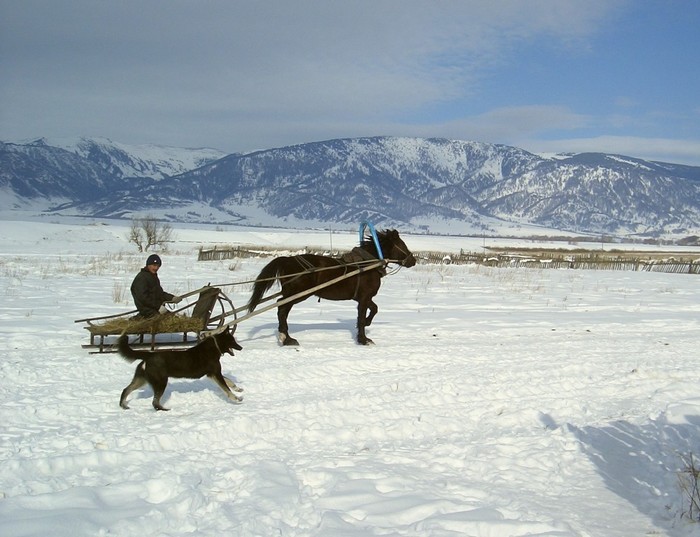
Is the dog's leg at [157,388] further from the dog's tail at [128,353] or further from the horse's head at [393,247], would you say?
the horse's head at [393,247]

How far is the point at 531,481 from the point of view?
5.95m

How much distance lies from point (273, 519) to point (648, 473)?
153 inches

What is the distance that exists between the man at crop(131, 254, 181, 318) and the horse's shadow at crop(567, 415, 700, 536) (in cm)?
618

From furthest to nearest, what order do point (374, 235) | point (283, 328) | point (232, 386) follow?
point (374, 235) < point (283, 328) < point (232, 386)

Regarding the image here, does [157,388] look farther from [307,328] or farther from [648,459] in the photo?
[307,328]

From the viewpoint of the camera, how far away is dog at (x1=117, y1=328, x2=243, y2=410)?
7125 millimetres

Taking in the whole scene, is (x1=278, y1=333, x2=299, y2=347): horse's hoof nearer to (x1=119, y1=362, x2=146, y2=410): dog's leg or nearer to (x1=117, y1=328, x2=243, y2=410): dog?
(x1=117, y1=328, x2=243, y2=410): dog

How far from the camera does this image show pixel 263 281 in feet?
36.8

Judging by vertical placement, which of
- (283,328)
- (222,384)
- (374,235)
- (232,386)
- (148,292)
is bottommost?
(232,386)

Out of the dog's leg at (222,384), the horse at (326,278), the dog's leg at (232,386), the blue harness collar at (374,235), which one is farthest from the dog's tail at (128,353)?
the blue harness collar at (374,235)

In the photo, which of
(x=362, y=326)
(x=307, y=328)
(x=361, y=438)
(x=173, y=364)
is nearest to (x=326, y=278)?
(x=362, y=326)

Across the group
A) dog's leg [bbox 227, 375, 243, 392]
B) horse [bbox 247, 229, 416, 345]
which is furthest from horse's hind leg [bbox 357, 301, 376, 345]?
dog's leg [bbox 227, 375, 243, 392]

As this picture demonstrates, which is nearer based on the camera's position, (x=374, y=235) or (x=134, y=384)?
(x=134, y=384)

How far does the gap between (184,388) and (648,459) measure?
223 inches
